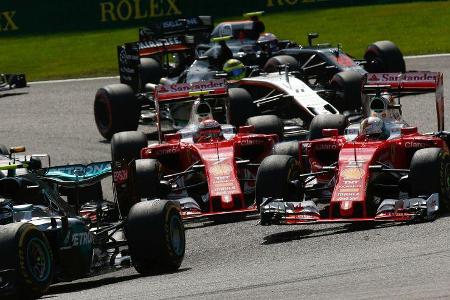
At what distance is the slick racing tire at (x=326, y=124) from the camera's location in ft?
68.3

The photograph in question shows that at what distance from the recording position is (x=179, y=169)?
1964 centimetres

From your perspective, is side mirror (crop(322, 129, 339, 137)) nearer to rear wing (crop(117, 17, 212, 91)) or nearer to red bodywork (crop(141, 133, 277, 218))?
red bodywork (crop(141, 133, 277, 218))

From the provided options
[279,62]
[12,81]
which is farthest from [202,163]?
[12,81]

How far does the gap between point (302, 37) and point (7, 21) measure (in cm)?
1081

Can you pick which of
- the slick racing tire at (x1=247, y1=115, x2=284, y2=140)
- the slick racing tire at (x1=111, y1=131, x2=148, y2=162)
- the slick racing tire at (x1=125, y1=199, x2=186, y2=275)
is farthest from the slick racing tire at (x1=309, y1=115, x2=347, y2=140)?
the slick racing tire at (x1=125, y1=199, x2=186, y2=275)

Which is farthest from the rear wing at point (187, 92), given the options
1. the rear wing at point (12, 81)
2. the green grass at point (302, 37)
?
the green grass at point (302, 37)

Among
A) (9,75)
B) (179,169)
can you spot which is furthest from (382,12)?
(179,169)

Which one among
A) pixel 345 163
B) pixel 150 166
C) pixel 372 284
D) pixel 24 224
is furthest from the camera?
pixel 150 166

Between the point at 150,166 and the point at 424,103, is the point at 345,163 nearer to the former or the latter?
the point at 150,166

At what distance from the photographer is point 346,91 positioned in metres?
26.2

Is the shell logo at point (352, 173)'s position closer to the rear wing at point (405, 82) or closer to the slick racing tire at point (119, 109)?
the rear wing at point (405, 82)

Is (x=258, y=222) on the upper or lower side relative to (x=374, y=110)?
lower

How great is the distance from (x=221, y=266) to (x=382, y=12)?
32.6m

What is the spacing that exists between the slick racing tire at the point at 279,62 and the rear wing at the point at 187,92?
6.45m
